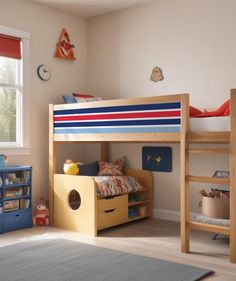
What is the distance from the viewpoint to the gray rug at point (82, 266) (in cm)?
264

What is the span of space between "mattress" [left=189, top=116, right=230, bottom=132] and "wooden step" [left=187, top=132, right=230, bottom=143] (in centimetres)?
8

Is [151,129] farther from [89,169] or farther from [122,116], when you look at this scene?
[89,169]

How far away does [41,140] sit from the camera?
179 inches

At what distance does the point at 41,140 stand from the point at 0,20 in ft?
4.43

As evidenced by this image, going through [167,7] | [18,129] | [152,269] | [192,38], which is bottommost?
[152,269]

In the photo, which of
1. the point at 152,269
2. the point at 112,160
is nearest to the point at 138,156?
the point at 112,160

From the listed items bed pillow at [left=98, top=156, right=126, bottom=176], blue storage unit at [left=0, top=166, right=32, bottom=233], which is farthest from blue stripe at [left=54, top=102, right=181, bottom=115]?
bed pillow at [left=98, top=156, right=126, bottom=176]

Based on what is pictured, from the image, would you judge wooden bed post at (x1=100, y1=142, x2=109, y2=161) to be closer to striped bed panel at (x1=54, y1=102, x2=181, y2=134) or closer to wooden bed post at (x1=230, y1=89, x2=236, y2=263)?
striped bed panel at (x1=54, y1=102, x2=181, y2=134)

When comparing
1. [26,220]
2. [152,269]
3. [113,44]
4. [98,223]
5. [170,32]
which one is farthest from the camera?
[113,44]

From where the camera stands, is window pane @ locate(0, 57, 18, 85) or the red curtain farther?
window pane @ locate(0, 57, 18, 85)

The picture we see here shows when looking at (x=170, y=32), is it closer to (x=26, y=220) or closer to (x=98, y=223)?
(x=98, y=223)

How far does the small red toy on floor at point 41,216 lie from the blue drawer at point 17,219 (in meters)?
0.09

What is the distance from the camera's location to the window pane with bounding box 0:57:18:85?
4.23 metres

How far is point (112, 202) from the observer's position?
3.98 m
